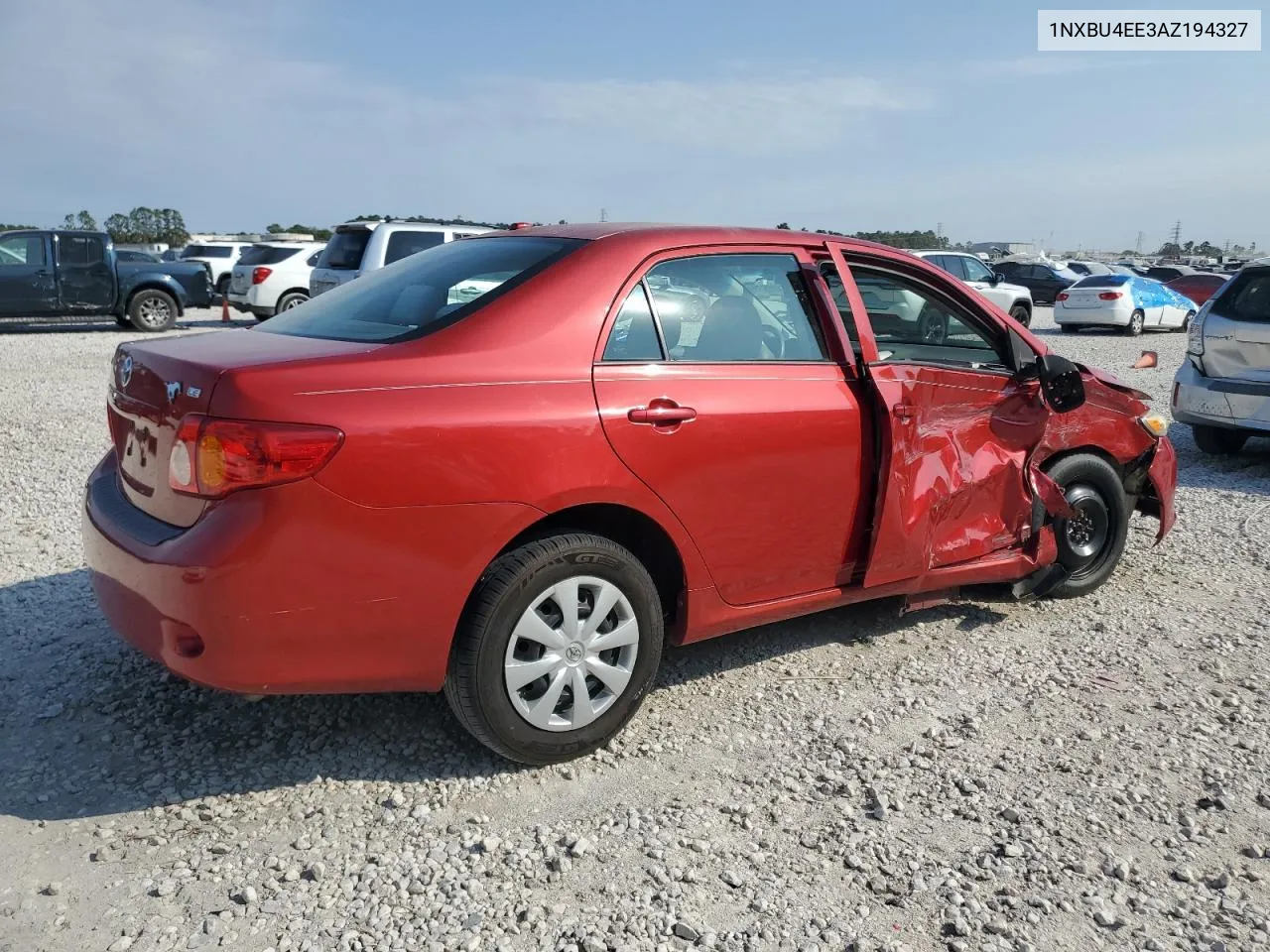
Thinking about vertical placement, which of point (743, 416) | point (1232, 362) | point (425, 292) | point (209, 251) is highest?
point (209, 251)

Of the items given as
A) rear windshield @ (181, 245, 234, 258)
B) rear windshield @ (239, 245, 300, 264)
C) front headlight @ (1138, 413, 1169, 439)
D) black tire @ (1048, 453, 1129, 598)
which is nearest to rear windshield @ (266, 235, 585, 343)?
black tire @ (1048, 453, 1129, 598)

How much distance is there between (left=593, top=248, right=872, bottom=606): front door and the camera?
3.36 m

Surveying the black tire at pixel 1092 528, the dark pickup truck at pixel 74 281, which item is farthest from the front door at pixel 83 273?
the black tire at pixel 1092 528

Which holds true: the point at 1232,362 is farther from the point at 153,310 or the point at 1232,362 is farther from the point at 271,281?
the point at 153,310

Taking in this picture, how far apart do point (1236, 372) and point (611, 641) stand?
257 inches

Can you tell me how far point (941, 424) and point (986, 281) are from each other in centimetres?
1715

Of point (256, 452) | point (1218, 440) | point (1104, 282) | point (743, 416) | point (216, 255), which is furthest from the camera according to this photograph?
point (216, 255)

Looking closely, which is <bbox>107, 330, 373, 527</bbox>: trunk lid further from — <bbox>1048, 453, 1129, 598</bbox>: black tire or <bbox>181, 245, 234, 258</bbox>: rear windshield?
<bbox>181, 245, 234, 258</bbox>: rear windshield

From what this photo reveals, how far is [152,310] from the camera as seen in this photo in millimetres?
18188

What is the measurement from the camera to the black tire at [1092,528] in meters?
4.90

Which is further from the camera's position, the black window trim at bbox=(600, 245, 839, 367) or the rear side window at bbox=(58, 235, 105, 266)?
the rear side window at bbox=(58, 235, 105, 266)

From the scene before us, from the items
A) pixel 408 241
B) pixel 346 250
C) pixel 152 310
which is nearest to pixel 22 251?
pixel 152 310

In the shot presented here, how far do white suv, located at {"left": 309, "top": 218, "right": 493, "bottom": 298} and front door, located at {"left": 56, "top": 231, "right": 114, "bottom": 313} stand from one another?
5.95 m

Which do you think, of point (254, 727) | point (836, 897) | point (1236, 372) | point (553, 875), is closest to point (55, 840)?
point (254, 727)
